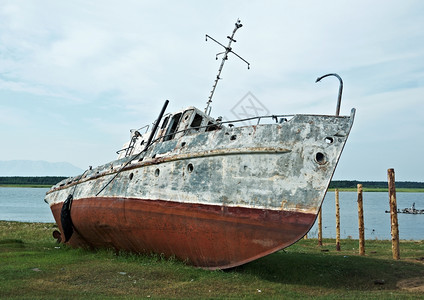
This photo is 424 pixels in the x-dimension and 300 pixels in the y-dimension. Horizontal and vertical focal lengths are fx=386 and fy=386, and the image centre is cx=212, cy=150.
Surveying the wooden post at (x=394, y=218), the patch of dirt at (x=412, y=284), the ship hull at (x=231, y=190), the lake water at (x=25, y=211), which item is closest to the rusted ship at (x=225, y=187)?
the ship hull at (x=231, y=190)

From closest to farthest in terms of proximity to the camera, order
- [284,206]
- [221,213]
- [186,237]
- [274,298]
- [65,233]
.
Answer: [274,298]
[284,206]
[221,213]
[186,237]
[65,233]

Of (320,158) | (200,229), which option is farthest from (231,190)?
(320,158)

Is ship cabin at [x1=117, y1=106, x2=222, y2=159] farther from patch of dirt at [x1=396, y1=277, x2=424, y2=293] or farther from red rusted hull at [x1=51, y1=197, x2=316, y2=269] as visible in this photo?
patch of dirt at [x1=396, y1=277, x2=424, y2=293]

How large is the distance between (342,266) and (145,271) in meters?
6.32

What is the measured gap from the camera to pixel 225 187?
33.5 ft

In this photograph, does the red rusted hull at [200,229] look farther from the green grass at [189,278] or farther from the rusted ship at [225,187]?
the green grass at [189,278]

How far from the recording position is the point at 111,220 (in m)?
13.4

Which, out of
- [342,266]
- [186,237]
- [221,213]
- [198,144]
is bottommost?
[342,266]

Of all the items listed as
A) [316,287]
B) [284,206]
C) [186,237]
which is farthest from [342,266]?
[186,237]

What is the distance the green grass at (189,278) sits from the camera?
344 inches

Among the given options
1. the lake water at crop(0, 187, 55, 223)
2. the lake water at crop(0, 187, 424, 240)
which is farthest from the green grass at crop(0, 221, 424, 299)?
the lake water at crop(0, 187, 55, 223)

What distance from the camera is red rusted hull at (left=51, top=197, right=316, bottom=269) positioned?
9.53 m

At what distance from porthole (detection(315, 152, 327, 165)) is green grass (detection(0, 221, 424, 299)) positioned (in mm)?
3093

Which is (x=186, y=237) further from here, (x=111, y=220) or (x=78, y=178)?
(x=78, y=178)
